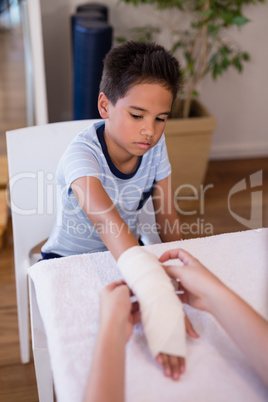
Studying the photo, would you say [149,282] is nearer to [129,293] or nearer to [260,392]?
[129,293]

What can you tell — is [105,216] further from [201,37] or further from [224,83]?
[224,83]

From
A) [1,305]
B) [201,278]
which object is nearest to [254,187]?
[1,305]

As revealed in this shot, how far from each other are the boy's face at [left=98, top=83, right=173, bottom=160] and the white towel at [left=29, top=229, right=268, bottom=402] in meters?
0.23

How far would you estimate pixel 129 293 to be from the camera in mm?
749

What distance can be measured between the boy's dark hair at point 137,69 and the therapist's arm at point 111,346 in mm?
423

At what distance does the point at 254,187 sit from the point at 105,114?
5.20ft

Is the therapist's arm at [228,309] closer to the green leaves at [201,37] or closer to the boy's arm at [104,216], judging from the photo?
the boy's arm at [104,216]

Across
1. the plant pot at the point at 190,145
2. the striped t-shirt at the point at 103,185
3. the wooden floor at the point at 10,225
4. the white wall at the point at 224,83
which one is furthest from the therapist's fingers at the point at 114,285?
the white wall at the point at 224,83

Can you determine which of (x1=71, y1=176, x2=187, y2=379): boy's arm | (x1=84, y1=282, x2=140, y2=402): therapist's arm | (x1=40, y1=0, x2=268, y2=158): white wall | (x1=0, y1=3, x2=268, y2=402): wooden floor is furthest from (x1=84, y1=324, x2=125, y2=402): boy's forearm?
(x1=40, y1=0, x2=268, y2=158): white wall

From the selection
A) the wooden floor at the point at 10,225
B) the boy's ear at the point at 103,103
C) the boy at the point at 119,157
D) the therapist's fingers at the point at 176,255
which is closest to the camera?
the therapist's fingers at the point at 176,255

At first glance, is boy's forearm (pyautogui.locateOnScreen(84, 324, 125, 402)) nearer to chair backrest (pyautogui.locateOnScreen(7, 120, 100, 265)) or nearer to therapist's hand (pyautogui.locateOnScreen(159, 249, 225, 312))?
therapist's hand (pyautogui.locateOnScreen(159, 249, 225, 312))

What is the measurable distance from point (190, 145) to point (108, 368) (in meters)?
1.69

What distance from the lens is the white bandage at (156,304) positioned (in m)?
0.67

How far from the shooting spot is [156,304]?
2.26ft
